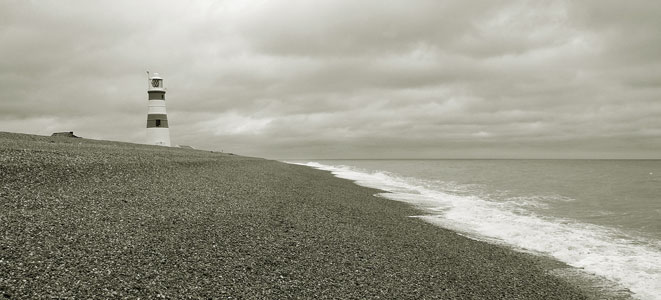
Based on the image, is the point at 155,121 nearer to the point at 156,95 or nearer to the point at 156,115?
the point at 156,115

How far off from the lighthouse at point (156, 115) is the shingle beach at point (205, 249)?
33.0 m

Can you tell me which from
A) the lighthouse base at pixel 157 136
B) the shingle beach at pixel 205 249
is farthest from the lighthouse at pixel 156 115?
the shingle beach at pixel 205 249

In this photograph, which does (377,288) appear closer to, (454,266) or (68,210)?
(454,266)

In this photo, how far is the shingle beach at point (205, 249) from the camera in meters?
6.48

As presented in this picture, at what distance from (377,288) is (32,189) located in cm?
966

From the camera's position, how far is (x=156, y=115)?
46.7 meters

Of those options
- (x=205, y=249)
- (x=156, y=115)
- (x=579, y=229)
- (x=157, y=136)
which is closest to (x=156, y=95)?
(x=156, y=115)

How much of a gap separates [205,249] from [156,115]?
4276cm

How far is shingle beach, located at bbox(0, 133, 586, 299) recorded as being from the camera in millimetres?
6477

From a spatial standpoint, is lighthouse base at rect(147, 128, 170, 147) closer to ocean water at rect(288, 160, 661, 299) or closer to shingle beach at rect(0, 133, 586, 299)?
shingle beach at rect(0, 133, 586, 299)

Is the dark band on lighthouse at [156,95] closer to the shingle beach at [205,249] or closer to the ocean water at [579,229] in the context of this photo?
the shingle beach at [205,249]

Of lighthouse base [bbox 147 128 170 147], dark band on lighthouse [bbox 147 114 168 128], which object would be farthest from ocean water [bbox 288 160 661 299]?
dark band on lighthouse [bbox 147 114 168 128]

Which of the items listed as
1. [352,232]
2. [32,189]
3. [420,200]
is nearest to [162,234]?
[32,189]

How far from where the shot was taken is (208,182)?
58.9 feet
